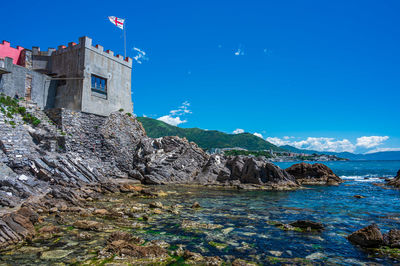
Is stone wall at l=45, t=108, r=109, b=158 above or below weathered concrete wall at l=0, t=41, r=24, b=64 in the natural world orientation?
below

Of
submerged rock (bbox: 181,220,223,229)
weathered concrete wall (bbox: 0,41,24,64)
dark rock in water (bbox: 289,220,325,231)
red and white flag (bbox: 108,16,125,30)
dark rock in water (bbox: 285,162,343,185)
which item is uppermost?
red and white flag (bbox: 108,16,125,30)

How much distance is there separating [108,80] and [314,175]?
38.1 m

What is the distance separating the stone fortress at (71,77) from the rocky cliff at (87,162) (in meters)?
1.84

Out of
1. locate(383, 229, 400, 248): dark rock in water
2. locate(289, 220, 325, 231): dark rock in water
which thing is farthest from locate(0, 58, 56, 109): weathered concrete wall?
locate(383, 229, 400, 248): dark rock in water

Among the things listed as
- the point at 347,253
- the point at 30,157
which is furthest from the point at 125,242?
the point at 30,157

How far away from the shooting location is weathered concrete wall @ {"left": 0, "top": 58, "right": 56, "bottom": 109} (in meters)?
28.2

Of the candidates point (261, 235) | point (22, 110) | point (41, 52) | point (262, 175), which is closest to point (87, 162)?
point (22, 110)

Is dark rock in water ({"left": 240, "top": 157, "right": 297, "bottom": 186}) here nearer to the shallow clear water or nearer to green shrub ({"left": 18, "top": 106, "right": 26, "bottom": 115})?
the shallow clear water

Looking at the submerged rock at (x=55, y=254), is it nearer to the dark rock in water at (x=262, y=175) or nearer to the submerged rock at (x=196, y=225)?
the submerged rock at (x=196, y=225)

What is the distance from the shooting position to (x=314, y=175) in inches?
1772

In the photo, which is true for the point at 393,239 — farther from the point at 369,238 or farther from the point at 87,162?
the point at 87,162

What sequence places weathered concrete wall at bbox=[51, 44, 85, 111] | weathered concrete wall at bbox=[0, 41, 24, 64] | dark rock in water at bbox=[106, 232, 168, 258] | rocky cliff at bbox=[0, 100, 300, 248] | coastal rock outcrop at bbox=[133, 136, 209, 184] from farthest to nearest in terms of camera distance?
coastal rock outcrop at bbox=[133, 136, 209, 184], weathered concrete wall at bbox=[0, 41, 24, 64], weathered concrete wall at bbox=[51, 44, 85, 111], rocky cliff at bbox=[0, 100, 300, 248], dark rock in water at bbox=[106, 232, 168, 258]

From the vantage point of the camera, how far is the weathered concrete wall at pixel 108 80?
33031mm

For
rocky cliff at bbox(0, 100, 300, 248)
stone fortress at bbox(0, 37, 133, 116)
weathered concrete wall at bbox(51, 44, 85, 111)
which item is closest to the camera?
rocky cliff at bbox(0, 100, 300, 248)
